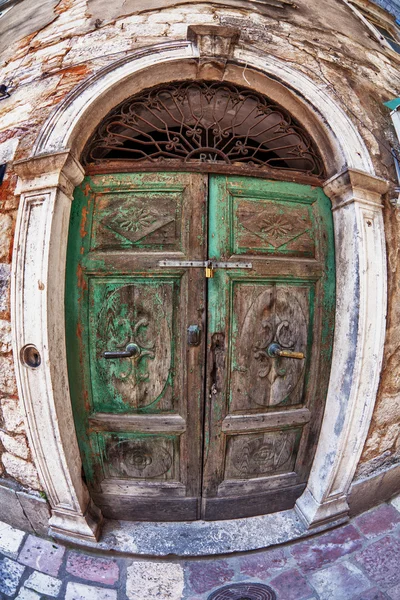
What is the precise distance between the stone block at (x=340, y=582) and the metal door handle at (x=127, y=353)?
5.92 feet

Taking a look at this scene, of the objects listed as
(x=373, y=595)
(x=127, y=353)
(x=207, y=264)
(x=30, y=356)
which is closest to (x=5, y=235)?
(x=30, y=356)

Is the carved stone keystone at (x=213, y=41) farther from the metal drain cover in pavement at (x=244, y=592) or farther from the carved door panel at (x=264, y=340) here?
the metal drain cover in pavement at (x=244, y=592)

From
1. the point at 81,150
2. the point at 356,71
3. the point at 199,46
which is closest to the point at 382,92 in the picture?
the point at 356,71

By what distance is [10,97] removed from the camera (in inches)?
98.8

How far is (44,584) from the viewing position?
2.01m

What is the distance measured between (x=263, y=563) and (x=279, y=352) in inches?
54.9

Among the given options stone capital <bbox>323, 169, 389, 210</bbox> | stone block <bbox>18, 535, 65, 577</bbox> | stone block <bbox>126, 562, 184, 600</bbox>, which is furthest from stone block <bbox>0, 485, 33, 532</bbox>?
stone capital <bbox>323, 169, 389, 210</bbox>

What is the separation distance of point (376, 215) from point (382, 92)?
124 centimetres

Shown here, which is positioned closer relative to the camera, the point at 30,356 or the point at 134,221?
the point at 30,356

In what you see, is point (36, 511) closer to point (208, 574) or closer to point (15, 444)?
point (15, 444)

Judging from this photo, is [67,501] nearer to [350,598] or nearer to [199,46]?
[350,598]

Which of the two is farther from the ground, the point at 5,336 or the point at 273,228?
the point at 273,228

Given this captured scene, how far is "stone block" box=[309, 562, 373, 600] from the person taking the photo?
6.57 feet

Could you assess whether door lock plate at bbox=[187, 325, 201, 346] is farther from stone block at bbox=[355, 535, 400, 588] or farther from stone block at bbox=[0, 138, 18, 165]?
stone block at bbox=[355, 535, 400, 588]
